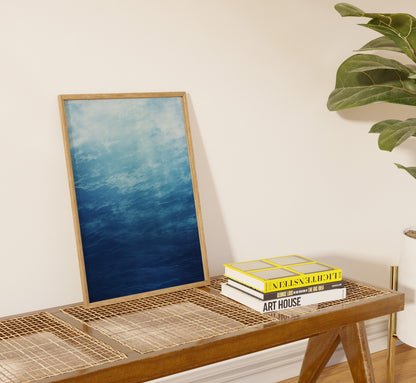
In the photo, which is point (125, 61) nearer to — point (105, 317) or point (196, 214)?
point (196, 214)

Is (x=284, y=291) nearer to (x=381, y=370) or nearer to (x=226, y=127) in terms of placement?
(x=226, y=127)

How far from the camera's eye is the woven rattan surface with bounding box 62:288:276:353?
124 cm

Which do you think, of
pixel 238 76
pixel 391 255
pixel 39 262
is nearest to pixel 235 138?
pixel 238 76

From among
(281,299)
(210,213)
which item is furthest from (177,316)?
(210,213)

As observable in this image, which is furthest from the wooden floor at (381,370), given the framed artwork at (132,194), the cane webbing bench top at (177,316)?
the framed artwork at (132,194)

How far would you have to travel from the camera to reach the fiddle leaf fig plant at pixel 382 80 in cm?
178

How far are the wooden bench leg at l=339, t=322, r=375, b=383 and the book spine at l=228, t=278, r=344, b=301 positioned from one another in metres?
0.18

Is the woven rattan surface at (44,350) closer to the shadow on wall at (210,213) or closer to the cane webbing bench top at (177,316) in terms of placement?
the cane webbing bench top at (177,316)

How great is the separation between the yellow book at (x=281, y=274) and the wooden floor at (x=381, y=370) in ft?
2.33

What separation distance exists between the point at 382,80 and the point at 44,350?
145cm

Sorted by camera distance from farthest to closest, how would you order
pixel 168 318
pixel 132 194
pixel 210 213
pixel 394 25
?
pixel 210 213 < pixel 394 25 < pixel 132 194 < pixel 168 318

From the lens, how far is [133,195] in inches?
62.4

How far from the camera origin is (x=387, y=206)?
90.4 inches

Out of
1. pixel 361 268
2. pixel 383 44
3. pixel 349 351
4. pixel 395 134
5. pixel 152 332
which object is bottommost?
pixel 349 351
